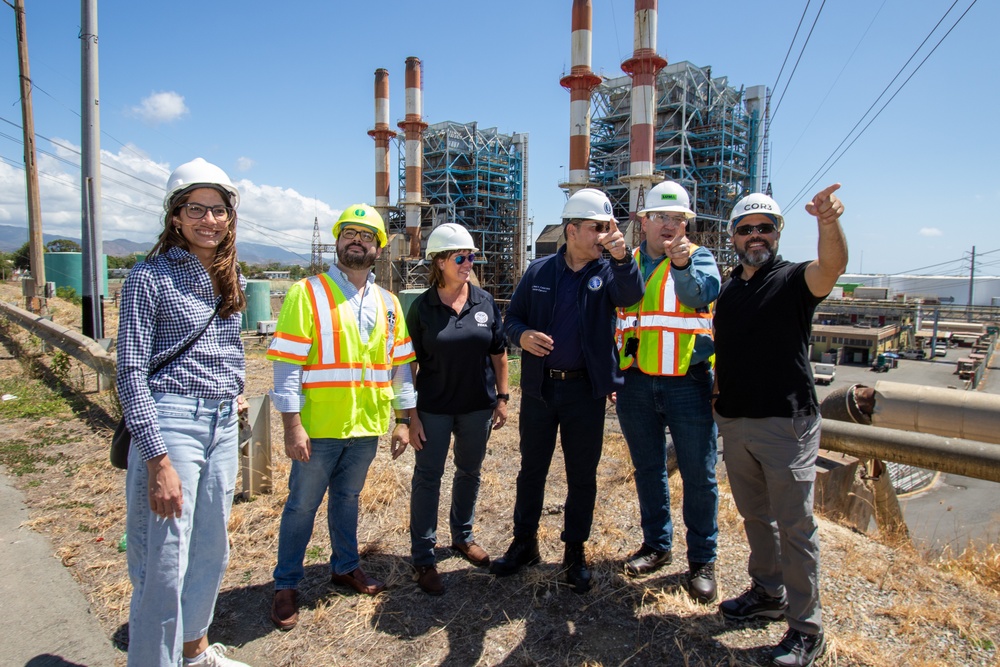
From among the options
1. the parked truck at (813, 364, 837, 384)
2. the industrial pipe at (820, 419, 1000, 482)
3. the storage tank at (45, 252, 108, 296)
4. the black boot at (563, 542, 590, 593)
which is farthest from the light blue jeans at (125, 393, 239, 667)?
the parked truck at (813, 364, 837, 384)

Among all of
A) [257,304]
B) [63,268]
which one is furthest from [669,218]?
[257,304]

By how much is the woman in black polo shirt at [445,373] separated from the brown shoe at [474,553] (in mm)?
291

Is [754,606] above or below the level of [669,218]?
below

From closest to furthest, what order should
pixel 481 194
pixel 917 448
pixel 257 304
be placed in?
pixel 917 448 → pixel 257 304 → pixel 481 194

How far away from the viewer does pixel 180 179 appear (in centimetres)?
212

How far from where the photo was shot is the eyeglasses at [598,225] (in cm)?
293

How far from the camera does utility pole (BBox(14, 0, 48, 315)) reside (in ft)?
42.1

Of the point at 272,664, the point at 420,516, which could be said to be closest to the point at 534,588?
the point at 420,516

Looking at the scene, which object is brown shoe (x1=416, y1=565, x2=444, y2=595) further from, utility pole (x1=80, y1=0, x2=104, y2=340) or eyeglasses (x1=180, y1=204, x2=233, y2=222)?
utility pole (x1=80, y1=0, x2=104, y2=340)

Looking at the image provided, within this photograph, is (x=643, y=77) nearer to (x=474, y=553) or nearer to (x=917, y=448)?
(x=917, y=448)

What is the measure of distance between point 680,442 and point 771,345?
768 mm

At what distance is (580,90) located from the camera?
103ft

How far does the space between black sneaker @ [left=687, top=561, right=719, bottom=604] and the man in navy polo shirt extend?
529 millimetres

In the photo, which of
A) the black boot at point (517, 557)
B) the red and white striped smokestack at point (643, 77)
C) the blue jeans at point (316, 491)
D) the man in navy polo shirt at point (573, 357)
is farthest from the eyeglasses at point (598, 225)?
the red and white striped smokestack at point (643, 77)
